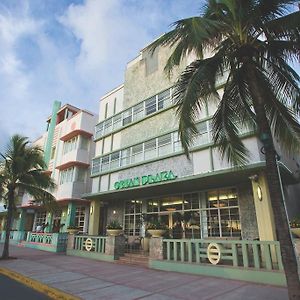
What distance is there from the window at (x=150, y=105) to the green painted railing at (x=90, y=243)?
8.56 metres

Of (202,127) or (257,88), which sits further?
(202,127)

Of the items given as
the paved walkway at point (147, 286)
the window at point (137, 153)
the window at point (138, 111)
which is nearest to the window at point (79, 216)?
the window at point (137, 153)

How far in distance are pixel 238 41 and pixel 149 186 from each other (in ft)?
32.6

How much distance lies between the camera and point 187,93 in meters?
6.49

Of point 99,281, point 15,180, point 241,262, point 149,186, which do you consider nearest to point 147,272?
point 99,281

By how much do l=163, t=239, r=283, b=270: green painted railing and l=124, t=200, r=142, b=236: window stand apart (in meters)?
7.07

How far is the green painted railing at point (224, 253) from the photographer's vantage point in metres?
8.55

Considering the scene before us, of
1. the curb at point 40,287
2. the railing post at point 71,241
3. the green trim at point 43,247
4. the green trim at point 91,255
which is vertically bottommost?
the curb at point 40,287

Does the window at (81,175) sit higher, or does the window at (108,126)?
the window at (108,126)

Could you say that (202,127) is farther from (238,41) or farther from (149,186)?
(238,41)

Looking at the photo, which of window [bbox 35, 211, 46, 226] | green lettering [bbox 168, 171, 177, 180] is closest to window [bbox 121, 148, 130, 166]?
green lettering [bbox 168, 171, 177, 180]

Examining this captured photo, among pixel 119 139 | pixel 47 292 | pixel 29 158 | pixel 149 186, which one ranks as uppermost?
pixel 119 139

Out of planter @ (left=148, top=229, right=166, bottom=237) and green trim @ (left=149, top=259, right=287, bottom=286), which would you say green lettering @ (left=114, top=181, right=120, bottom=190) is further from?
green trim @ (left=149, top=259, right=287, bottom=286)

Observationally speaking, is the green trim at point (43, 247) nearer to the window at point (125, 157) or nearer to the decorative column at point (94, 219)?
the decorative column at point (94, 219)
